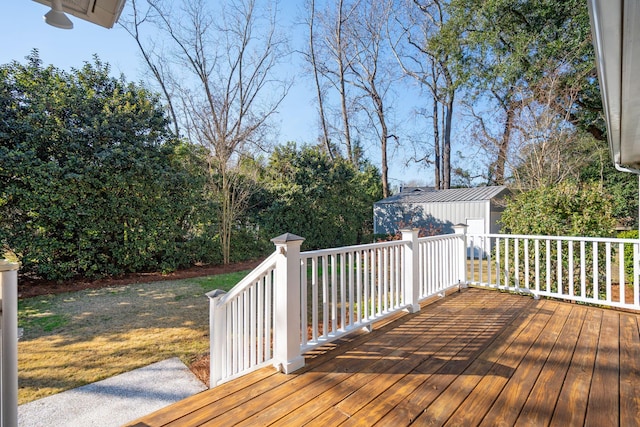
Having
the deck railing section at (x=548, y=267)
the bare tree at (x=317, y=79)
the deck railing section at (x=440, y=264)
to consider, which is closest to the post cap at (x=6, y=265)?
the deck railing section at (x=440, y=264)

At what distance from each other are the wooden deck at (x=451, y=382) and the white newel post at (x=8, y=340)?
0.64m

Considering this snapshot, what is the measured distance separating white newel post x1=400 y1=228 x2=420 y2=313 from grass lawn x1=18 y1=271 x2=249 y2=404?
2419 millimetres

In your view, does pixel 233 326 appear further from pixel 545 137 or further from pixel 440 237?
pixel 545 137

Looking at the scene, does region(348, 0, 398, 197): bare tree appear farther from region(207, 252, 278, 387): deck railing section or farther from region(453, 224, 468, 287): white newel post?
region(207, 252, 278, 387): deck railing section

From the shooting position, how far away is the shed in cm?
1102

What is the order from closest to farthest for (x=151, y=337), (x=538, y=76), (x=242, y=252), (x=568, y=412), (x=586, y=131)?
(x=568, y=412)
(x=151, y=337)
(x=242, y=252)
(x=538, y=76)
(x=586, y=131)

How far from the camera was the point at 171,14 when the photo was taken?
11.5 meters

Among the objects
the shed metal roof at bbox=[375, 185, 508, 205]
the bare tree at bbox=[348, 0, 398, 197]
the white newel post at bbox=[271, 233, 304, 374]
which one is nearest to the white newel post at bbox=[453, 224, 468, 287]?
the white newel post at bbox=[271, 233, 304, 374]

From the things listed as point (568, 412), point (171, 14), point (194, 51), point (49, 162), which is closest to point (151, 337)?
point (568, 412)

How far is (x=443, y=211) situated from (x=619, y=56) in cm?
1109

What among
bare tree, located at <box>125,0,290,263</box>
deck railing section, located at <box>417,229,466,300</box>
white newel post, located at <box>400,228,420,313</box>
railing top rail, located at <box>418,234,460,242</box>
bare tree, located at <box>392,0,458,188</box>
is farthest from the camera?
bare tree, located at <box>392,0,458,188</box>

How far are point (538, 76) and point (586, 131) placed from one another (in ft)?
9.70

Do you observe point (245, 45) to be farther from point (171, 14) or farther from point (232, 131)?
point (232, 131)

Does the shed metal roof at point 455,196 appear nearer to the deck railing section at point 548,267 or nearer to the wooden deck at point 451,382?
the deck railing section at point 548,267
